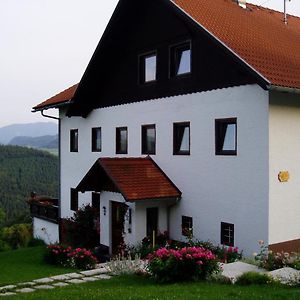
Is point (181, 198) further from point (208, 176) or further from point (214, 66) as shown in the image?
point (214, 66)

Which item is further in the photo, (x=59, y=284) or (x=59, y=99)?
(x=59, y=99)

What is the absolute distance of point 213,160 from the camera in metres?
13.9

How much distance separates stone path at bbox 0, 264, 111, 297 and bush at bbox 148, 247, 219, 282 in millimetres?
1822

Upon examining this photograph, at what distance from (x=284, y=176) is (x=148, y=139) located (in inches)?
228

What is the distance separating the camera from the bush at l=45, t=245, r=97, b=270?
45.5 ft

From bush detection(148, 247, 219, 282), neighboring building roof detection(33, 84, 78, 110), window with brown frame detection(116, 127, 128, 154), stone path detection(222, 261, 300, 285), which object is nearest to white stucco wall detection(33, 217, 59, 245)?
neighboring building roof detection(33, 84, 78, 110)

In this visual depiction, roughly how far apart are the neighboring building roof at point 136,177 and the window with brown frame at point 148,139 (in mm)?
452

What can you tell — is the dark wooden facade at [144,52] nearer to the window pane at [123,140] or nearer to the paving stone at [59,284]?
the window pane at [123,140]

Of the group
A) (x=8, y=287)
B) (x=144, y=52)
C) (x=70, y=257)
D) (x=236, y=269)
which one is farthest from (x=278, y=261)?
(x=144, y=52)

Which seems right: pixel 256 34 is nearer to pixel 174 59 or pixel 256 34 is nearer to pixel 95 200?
pixel 174 59

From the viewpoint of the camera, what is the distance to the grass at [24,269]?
12.8 m

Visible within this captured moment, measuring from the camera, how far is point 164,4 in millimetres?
15250

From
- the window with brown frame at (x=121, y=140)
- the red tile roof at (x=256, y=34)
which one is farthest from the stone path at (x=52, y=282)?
the window with brown frame at (x=121, y=140)

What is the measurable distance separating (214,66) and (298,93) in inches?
101
